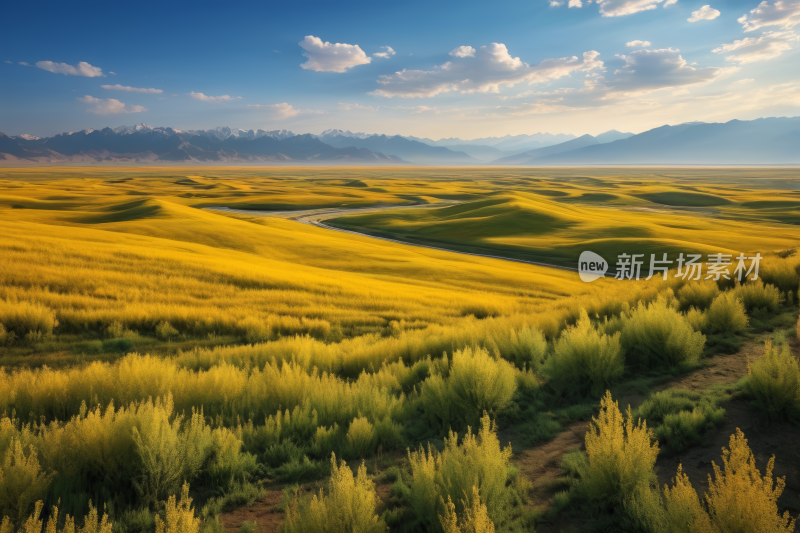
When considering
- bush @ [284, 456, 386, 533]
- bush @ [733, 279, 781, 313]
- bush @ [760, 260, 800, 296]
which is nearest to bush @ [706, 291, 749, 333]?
bush @ [733, 279, 781, 313]

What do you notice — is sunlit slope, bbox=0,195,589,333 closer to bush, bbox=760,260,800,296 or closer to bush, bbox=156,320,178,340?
bush, bbox=156,320,178,340

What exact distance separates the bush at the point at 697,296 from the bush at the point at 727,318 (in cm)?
208

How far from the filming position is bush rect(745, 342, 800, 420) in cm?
552

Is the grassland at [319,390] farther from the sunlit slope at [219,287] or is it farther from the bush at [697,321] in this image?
the bush at [697,321]

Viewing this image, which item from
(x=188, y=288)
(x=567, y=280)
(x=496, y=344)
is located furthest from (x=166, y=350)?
(x=567, y=280)

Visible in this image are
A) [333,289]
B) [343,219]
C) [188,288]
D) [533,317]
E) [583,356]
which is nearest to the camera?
[583,356]

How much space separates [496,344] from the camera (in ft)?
30.8

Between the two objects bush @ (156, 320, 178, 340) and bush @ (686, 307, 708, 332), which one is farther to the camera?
bush @ (156, 320, 178, 340)

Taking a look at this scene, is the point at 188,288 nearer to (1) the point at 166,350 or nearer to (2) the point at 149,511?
(1) the point at 166,350

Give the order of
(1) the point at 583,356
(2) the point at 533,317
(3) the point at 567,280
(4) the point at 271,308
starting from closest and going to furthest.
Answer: (1) the point at 583,356 < (2) the point at 533,317 < (4) the point at 271,308 < (3) the point at 567,280

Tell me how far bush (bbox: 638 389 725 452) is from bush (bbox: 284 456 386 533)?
13.0 feet

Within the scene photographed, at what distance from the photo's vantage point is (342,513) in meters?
3.78

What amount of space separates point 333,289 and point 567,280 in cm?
1730

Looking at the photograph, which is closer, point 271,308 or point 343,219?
point 271,308
